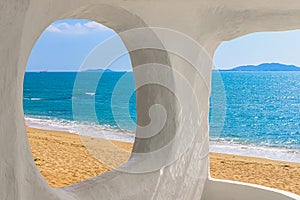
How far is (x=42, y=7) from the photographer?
1.59m

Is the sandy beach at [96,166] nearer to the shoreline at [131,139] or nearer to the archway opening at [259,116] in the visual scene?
the archway opening at [259,116]

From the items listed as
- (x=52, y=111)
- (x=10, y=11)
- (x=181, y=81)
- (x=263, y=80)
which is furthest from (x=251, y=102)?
(x=10, y=11)

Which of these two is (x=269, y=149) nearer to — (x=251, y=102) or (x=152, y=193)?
(x=251, y=102)

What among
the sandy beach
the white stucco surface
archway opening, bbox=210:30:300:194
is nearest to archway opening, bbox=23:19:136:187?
the sandy beach

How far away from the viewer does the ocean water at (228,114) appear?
1897 centimetres

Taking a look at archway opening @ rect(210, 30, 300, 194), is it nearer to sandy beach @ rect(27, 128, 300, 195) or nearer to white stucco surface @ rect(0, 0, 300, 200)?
sandy beach @ rect(27, 128, 300, 195)

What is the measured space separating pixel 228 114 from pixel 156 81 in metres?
24.8

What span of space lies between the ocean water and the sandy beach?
1338mm

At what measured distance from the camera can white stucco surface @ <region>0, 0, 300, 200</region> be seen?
128 centimetres

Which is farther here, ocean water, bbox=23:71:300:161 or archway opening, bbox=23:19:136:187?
ocean water, bbox=23:71:300:161

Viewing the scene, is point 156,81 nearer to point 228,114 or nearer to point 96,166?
point 96,166

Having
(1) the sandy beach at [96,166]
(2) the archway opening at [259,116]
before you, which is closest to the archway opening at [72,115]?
(1) the sandy beach at [96,166]

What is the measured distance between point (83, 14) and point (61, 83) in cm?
3475

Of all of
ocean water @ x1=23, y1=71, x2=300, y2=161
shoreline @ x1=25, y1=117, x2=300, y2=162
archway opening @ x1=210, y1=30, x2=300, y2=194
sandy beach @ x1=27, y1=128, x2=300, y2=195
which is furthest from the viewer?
ocean water @ x1=23, y1=71, x2=300, y2=161
